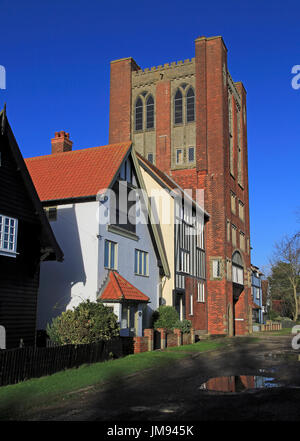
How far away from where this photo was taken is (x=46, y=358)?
14883 mm

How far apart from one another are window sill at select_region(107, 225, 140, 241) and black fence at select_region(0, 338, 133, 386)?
6882 mm

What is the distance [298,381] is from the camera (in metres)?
14.4

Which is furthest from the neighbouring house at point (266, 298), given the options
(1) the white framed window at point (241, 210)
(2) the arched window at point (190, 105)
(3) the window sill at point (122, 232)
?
(3) the window sill at point (122, 232)

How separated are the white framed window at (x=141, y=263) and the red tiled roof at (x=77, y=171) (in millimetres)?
5832

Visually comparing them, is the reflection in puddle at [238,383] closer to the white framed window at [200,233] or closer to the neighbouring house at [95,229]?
the neighbouring house at [95,229]

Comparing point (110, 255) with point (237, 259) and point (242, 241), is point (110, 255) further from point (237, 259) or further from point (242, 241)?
point (242, 241)

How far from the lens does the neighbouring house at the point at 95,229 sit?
2334 centimetres

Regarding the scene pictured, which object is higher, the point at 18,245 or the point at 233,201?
the point at 233,201

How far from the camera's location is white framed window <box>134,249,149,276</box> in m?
28.1

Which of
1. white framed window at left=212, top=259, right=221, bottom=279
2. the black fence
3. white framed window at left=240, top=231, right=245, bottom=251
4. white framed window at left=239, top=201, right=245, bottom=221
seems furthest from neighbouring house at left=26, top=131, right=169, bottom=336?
white framed window at left=239, top=201, right=245, bottom=221

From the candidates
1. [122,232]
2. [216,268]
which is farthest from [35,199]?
[216,268]

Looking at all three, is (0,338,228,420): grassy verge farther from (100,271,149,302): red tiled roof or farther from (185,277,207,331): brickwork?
(185,277,207,331): brickwork

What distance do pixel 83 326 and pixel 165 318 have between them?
38.5ft
